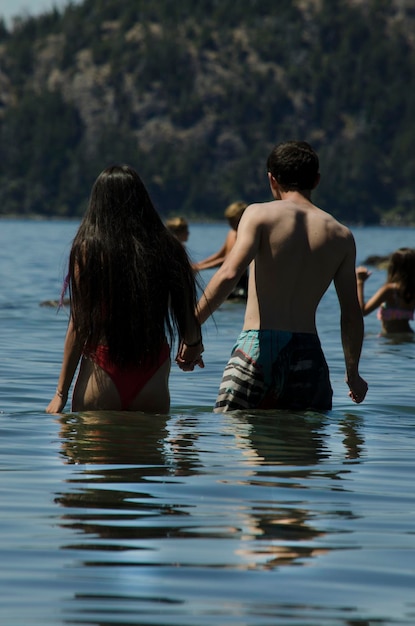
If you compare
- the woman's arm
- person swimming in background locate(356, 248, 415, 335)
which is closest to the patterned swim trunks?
the woman's arm

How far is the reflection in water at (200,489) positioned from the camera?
13.8 ft

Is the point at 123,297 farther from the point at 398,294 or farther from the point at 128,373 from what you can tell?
the point at 398,294

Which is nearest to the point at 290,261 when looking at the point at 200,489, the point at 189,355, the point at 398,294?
the point at 189,355

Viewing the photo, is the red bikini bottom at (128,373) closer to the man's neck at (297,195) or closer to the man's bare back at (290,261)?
the man's bare back at (290,261)

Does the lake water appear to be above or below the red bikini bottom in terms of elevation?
below

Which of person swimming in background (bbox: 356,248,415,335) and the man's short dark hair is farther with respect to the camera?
person swimming in background (bbox: 356,248,415,335)

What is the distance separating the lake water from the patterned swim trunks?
18cm

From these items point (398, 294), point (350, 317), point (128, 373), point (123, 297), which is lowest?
point (398, 294)

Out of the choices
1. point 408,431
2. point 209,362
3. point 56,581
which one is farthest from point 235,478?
point 209,362

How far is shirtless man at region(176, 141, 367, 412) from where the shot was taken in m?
6.59

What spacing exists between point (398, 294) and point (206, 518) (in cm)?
1071

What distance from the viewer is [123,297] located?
6.54 metres

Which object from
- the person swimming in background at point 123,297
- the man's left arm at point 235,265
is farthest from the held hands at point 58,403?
the man's left arm at point 235,265

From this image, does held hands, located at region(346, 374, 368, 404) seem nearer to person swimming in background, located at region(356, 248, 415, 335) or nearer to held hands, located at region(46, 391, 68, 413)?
held hands, located at region(46, 391, 68, 413)
